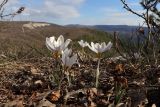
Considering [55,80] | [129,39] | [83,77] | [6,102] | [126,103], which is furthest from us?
[129,39]

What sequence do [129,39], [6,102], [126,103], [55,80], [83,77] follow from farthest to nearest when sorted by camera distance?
[129,39]
[83,77]
[55,80]
[6,102]
[126,103]

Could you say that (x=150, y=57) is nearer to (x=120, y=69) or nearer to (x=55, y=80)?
(x=120, y=69)

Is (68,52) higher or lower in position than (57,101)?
higher

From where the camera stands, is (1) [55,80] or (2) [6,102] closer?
(2) [6,102]

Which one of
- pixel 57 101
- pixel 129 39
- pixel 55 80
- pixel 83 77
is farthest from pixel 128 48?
pixel 57 101

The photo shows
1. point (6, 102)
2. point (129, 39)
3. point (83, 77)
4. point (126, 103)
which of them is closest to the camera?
point (126, 103)

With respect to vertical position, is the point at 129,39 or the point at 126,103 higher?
the point at 129,39

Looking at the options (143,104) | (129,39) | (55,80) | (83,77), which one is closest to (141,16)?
(129,39)

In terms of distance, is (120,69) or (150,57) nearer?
(120,69)

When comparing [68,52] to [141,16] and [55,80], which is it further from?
[141,16]
